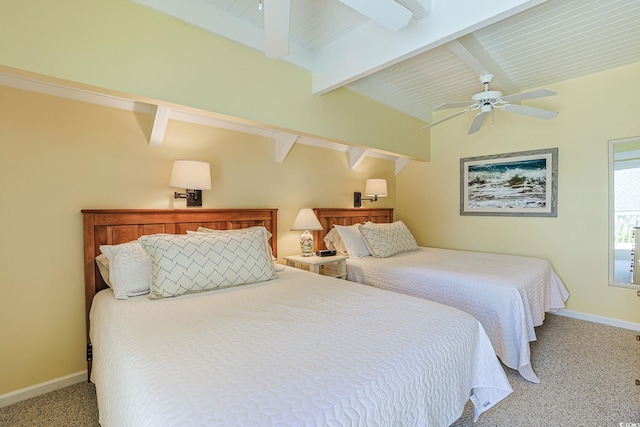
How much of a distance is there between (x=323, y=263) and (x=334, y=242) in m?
0.67

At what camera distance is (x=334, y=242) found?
363 cm

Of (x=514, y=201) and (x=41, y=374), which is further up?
(x=514, y=201)

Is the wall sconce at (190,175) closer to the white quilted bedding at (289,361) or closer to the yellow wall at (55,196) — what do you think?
the yellow wall at (55,196)

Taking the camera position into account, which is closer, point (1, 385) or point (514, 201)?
point (1, 385)

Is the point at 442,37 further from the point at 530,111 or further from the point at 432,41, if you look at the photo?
the point at 530,111

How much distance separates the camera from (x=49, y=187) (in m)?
2.01

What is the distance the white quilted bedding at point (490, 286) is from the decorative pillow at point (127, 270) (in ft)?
6.51

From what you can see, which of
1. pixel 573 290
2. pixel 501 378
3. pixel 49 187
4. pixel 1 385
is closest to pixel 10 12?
pixel 49 187

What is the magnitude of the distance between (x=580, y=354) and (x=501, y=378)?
1617 mm

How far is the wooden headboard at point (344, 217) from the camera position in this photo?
3674mm

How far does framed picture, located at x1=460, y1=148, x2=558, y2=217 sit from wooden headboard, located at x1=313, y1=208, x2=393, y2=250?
1.09 m

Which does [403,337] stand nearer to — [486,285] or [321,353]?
[321,353]

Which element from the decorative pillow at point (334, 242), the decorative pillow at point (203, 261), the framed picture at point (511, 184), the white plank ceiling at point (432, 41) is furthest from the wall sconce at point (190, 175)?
the framed picture at point (511, 184)

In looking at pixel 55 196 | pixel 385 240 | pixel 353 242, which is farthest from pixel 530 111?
pixel 55 196
